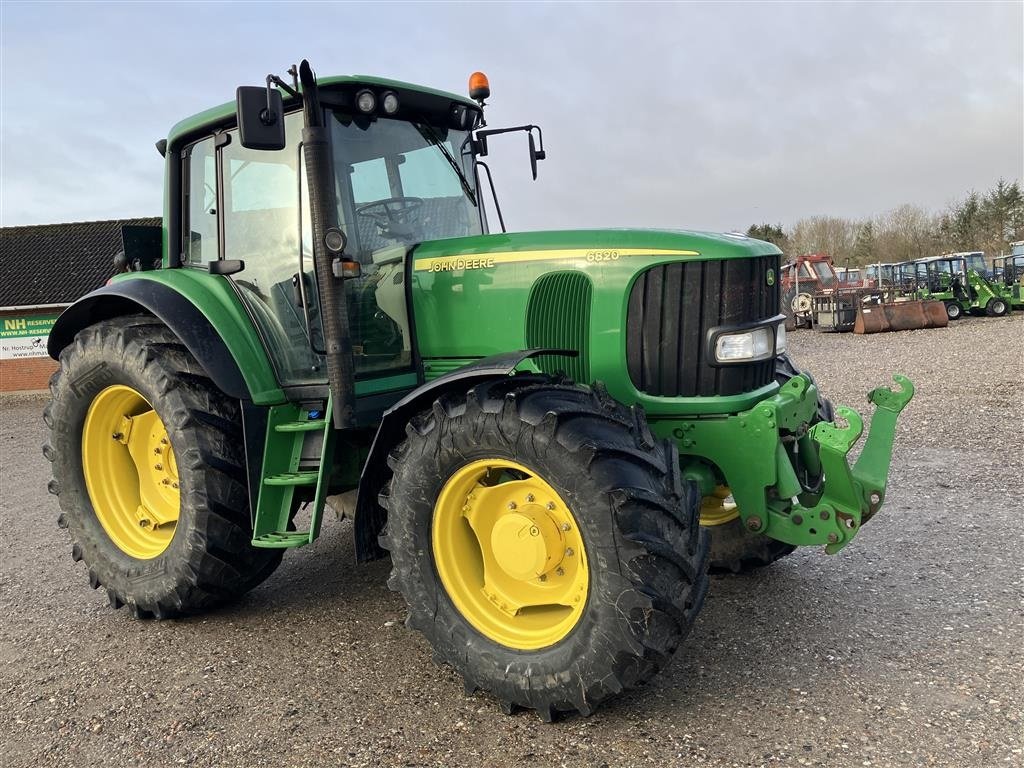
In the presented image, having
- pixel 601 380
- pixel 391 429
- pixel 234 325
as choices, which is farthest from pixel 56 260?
pixel 601 380

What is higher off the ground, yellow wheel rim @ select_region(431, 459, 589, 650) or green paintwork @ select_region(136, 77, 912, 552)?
green paintwork @ select_region(136, 77, 912, 552)

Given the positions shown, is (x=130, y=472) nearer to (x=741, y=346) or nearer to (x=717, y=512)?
(x=717, y=512)

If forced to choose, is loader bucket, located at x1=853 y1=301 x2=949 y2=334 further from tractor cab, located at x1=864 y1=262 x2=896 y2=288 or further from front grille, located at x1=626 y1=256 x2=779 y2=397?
front grille, located at x1=626 y1=256 x2=779 y2=397

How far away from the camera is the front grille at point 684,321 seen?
322cm

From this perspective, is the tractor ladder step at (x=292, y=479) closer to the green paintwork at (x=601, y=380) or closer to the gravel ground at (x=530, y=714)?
the green paintwork at (x=601, y=380)

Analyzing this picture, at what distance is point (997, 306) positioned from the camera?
80.8ft

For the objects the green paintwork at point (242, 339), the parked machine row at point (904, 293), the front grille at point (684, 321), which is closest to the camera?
the front grille at point (684, 321)

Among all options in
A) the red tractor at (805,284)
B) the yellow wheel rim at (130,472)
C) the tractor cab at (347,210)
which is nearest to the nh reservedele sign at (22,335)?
the yellow wheel rim at (130,472)

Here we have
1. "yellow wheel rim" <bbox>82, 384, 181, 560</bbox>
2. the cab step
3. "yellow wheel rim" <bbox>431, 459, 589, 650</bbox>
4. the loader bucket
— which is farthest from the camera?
the loader bucket

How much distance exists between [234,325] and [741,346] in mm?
2346

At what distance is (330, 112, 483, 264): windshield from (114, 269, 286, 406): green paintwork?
0.70 meters

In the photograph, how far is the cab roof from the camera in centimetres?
352

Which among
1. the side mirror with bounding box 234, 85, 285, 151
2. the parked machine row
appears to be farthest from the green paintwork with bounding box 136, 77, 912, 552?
the parked machine row

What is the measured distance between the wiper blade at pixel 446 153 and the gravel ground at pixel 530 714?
2197 mm
